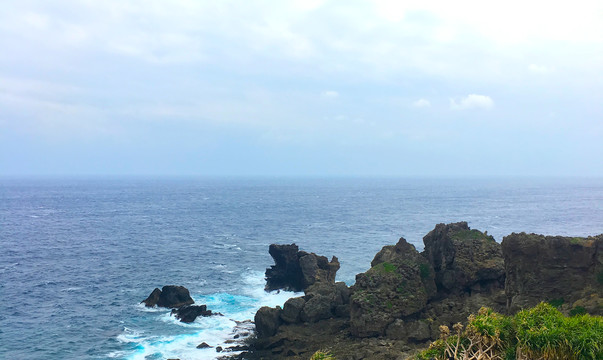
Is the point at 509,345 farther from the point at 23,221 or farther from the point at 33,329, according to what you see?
the point at 23,221

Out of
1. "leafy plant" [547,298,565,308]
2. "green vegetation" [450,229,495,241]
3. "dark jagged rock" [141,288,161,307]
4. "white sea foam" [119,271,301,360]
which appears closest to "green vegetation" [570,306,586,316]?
"leafy plant" [547,298,565,308]

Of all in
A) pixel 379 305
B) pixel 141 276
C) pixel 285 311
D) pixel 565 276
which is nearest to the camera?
pixel 565 276

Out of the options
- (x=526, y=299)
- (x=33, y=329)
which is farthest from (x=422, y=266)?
(x=33, y=329)

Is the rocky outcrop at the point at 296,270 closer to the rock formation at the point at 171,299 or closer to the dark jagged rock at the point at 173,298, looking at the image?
the dark jagged rock at the point at 173,298

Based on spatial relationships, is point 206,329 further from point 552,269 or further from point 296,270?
point 552,269

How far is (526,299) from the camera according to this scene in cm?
4181

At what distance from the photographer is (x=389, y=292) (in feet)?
156

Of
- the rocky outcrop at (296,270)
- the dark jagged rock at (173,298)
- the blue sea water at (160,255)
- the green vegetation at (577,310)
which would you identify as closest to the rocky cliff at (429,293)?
the green vegetation at (577,310)

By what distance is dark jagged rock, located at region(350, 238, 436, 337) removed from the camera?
149 ft

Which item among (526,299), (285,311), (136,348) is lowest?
(136,348)

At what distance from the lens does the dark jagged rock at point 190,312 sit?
5634 cm

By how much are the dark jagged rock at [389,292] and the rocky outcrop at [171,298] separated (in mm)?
25662

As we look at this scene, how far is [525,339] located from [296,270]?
45811mm

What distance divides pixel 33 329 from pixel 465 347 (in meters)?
50.0
